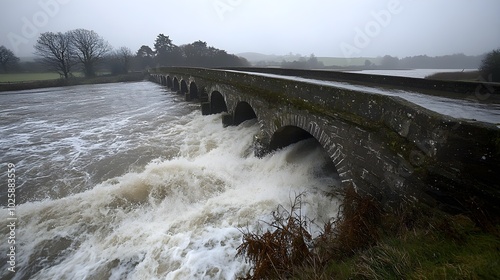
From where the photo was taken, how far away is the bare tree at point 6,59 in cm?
6022

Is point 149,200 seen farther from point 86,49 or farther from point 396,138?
point 86,49

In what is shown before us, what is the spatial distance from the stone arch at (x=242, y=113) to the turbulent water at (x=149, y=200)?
25.2 inches

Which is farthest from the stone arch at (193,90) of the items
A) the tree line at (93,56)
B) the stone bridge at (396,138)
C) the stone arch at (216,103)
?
the tree line at (93,56)

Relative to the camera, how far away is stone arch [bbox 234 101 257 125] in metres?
12.8

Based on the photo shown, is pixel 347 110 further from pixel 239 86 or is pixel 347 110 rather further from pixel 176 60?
pixel 176 60

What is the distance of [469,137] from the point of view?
3.17 m

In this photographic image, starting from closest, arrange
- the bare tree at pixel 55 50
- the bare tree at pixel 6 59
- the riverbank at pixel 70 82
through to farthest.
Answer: the riverbank at pixel 70 82 → the bare tree at pixel 55 50 → the bare tree at pixel 6 59

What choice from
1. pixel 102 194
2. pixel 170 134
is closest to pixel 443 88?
pixel 102 194

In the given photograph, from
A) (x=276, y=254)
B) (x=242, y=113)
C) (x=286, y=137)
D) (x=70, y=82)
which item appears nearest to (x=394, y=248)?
(x=276, y=254)

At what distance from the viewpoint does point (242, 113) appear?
528 inches

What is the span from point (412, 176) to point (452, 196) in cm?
59

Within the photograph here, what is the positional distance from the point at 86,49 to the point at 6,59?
22.1 m

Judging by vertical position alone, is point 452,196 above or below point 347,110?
below

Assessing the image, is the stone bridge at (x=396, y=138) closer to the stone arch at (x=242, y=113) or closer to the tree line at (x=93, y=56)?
the stone arch at (x=242, y=113)
